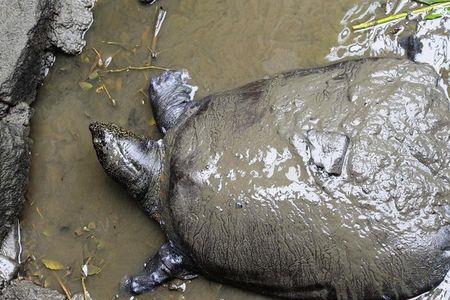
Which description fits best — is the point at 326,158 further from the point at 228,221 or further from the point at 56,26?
the point at 56,26

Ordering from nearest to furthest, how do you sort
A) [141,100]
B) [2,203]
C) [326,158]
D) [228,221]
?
[326,158]
[228,221]
[2,203]
[141,100]

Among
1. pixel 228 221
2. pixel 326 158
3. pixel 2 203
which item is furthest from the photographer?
pixel 2 203

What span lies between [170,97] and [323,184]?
1.47 metres

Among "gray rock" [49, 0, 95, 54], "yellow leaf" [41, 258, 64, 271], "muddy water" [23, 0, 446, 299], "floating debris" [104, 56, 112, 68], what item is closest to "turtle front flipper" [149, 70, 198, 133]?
"muddy water" [23, 0, 446, 299]

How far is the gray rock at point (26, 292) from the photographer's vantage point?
15.4 feet

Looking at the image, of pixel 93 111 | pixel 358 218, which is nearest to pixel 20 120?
pixel 93 111

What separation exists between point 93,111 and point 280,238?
189 centimetres

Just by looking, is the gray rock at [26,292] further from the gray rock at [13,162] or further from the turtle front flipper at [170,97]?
the turtle front flipper at [170,97]

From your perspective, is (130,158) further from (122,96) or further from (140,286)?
(140,286)

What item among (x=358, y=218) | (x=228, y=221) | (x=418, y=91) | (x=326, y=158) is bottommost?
(x=228, y=221)

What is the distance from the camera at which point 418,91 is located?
4.13 metres

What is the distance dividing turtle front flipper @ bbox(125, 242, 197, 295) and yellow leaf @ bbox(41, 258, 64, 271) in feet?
1.78

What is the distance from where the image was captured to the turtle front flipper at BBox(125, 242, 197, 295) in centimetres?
475

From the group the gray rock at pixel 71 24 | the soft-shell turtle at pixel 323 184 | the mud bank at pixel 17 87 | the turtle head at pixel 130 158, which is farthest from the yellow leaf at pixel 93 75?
the soft-shell turtle at pixel 323 184
